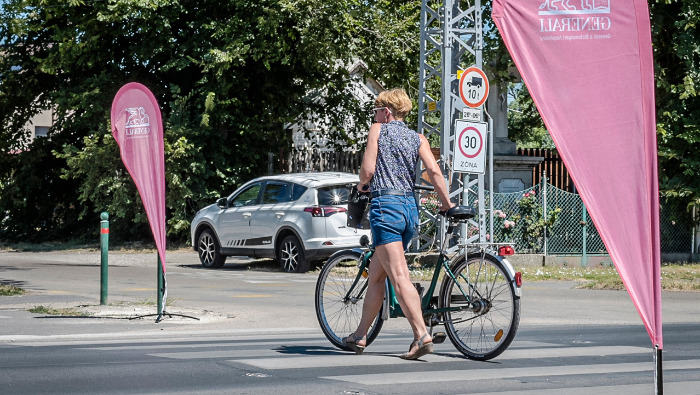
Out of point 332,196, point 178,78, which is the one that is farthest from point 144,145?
point 178,78

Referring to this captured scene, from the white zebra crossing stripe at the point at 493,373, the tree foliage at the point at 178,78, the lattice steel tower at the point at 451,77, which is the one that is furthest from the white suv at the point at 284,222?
the white zebra crossing stripe at the point at 493,373

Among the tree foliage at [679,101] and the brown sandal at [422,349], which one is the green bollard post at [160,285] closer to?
the brown sandal at [422,349]

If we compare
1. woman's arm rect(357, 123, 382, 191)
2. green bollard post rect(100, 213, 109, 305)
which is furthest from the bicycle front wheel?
green bollard post rect(100, 213, 109, 305)

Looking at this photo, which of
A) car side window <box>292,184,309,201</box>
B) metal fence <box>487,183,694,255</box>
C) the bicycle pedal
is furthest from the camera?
metal fence <box>487,183,694,255</box>

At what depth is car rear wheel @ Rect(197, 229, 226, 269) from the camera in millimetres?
20078

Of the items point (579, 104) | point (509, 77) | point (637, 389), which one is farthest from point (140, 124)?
point (509, 77)

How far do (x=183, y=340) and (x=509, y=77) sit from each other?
53.2 ft

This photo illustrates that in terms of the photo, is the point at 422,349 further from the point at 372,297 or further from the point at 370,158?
the point at 370,158

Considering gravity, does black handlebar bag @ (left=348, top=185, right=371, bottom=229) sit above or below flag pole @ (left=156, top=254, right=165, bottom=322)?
above

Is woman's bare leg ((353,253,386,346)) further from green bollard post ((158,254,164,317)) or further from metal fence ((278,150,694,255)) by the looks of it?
metal fence ((278,150,694,255))

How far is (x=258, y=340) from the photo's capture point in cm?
907

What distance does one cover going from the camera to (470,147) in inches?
606

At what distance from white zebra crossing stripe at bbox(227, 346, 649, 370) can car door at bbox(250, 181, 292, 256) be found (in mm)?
10313

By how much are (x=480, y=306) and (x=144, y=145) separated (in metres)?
4.51
